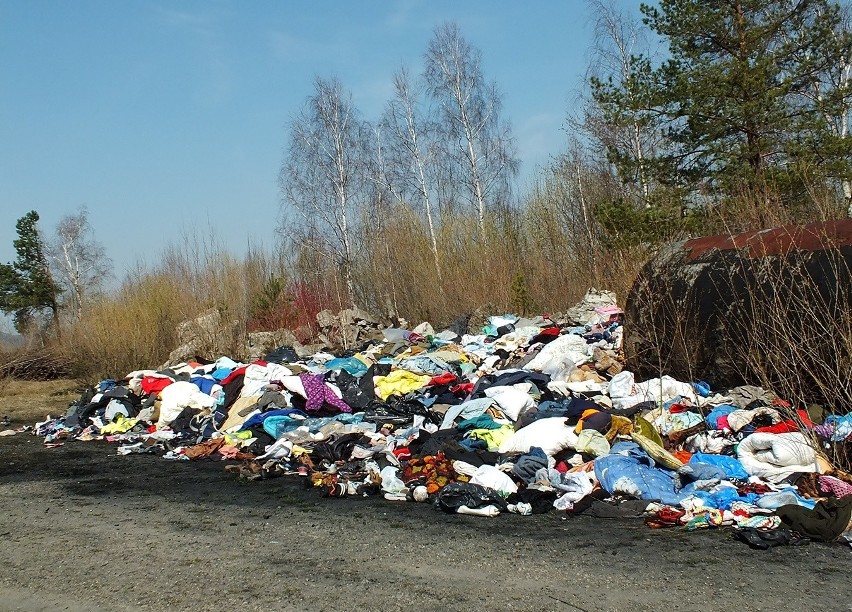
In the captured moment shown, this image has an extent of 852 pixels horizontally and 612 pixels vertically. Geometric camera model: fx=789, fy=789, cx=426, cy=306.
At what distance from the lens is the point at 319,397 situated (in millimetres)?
8727

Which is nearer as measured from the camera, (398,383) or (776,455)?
(776,455)

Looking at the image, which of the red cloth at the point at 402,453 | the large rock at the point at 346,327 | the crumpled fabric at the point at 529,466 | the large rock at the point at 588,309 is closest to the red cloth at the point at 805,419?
the crumpled fabric at the point at 529,466

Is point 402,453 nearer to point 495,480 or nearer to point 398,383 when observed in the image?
point 495,480

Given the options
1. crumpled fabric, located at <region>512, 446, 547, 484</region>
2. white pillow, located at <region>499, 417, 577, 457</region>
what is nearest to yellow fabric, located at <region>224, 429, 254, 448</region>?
white pillow, located at <region>499, 417, 577, 457</region>

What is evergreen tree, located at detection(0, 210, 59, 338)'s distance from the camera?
28.4m

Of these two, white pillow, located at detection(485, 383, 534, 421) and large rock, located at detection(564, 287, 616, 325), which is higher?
large rock, located at detection(564, 287, 616, 325)

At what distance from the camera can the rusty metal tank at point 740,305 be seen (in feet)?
18.9

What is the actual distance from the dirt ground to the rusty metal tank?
1.83m

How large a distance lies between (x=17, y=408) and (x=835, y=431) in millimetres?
12634

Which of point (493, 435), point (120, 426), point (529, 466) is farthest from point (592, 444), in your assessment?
point (120, 426)

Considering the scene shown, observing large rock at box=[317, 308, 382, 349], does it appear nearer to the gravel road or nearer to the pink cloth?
the gravel road

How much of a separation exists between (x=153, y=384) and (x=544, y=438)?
6.23 m

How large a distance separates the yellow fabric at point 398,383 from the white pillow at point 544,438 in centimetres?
243

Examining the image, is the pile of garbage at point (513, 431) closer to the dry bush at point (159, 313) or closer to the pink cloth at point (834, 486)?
the pink cloth at point (834, 486)
